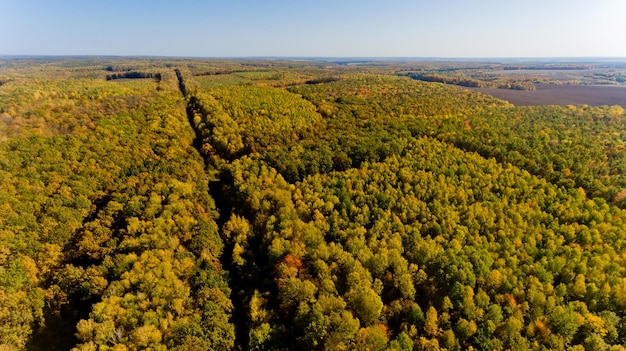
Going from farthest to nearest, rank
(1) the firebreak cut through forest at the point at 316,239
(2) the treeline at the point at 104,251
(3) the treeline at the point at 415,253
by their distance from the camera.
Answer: (2) the treeline at the point at 104,251 < (1) the firebreak cut through forest at the point at 316,239 < (3) the treeline at the point at 415,253

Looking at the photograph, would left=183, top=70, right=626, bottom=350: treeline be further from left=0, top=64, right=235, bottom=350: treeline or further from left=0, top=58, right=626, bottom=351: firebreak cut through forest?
left=0, top=64, right=235, bottom=350: treeline

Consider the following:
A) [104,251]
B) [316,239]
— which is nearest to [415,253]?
[316,239]

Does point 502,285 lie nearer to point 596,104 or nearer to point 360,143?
point 360,143

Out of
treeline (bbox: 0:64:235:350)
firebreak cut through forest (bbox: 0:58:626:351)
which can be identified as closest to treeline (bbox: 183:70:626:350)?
firebreak cut through forest (bbox: 0:58:626:351)

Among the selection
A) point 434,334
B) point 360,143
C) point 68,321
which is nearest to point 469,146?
point 360,143

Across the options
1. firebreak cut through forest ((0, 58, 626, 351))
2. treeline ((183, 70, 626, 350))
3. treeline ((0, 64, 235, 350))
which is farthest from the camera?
treeline ((0, 64, 235, 350))

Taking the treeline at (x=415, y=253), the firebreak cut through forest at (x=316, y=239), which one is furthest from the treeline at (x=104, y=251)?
the treeline at (x=415, y=253)

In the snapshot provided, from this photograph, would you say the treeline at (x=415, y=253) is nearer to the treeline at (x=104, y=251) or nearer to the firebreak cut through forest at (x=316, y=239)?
the firebreak cut through forest at (x=316, y=239)

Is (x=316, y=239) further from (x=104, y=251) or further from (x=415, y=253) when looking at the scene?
(x=104, y=251)
